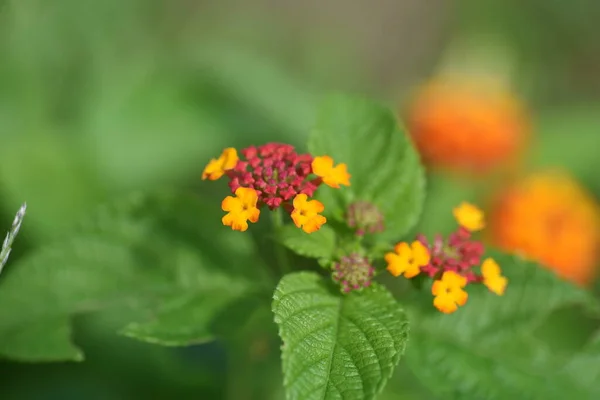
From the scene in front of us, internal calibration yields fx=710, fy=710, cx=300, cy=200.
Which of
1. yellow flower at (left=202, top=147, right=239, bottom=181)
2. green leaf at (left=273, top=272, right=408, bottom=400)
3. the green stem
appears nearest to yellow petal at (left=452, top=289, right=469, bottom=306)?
green leaf at (left=273, top=272, right=408, bottom=400)

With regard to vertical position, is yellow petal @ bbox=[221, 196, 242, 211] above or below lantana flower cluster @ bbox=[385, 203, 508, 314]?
above

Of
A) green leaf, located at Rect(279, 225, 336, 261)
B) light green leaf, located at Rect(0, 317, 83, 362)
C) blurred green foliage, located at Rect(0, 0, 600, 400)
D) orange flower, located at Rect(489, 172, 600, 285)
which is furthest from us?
orange flower, located at Rect(489, 172, 600, 285)

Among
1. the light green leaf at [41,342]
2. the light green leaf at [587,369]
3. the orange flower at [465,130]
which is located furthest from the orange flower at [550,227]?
the light green leaf at [41,342]

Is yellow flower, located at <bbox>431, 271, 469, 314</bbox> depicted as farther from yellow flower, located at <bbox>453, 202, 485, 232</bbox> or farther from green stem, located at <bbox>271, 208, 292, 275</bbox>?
green stem, located at <bbox>271, 208, 292, 275</bbox>

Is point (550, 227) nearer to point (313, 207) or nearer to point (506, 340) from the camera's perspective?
point (506, 340)

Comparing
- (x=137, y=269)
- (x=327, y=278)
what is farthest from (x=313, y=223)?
(x=137, y=269)

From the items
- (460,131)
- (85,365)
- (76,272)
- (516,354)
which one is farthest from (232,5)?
(516,354)
